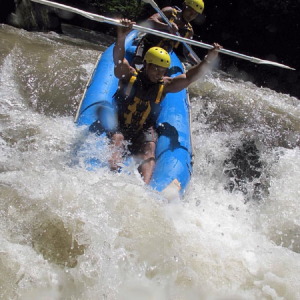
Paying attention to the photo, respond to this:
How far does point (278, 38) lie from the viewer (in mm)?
6934

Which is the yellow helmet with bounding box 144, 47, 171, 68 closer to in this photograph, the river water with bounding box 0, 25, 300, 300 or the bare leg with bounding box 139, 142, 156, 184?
the bare leg with bounding box 139, 142, 156, 184

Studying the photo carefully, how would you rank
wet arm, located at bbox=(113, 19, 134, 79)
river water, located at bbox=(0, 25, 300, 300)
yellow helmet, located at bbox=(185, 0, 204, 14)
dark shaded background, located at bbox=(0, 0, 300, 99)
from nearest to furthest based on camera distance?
river water, located at bbox=(0, 25, 300, 300) → wet arm, located at bbox=(113, 19, 134, 79) → yellow helmet, located at bbox=(185, 0, 204, 14) → dark shaded background, located at bbox=(0, 0, 300, 99)

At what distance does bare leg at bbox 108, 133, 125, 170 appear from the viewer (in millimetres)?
2629

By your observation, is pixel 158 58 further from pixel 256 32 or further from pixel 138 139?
pixel 256 32

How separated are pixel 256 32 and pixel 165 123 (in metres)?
4.88

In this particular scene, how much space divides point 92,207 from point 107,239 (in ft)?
0.81

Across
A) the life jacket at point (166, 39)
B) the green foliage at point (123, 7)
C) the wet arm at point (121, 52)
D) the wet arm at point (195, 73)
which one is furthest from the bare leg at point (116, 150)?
the green foliage at point (123, 7)

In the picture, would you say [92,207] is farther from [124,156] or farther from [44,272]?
Result: [124,156]

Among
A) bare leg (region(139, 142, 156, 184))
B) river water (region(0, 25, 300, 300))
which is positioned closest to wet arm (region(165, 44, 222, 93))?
bare leg (region(139, 142, 156, 184))

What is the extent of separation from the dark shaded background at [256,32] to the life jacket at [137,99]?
4568 mm

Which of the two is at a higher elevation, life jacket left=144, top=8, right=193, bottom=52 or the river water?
life jacket left=144, top=8, right=193, bottom=52

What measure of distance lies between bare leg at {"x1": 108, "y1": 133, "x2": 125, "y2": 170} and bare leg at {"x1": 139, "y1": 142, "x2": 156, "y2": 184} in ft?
0.66

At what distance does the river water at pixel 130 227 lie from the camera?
184cm

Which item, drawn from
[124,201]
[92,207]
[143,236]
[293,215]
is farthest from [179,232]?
[293,215]
